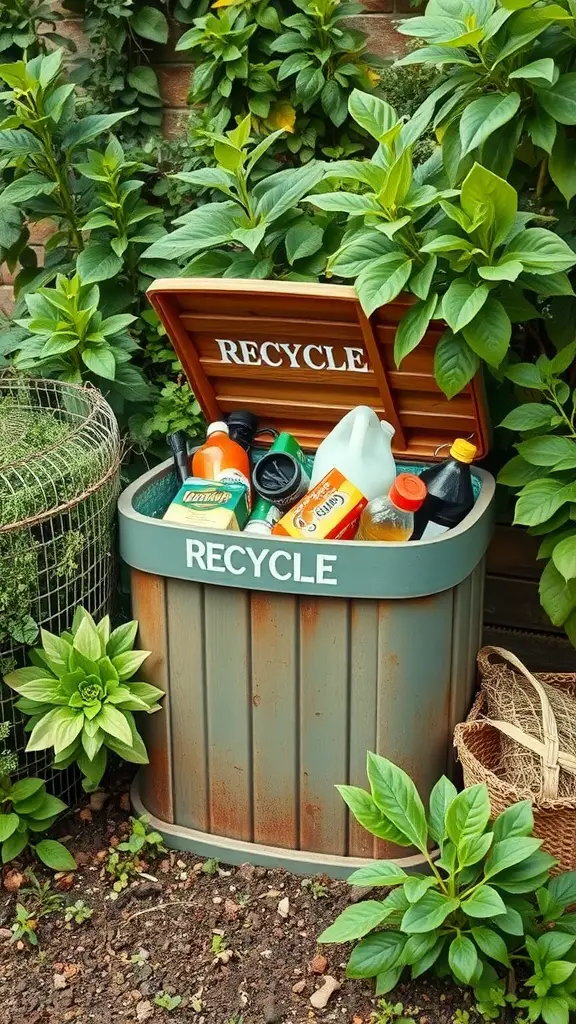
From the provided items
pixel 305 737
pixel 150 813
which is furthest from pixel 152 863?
pixel 305 737

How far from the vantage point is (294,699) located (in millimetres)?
Result: 2061

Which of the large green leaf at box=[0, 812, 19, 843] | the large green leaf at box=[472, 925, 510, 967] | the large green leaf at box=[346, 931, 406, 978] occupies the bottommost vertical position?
the large green leaf at box=[0, 812, 19, 843]

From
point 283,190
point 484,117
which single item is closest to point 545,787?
point 484,117

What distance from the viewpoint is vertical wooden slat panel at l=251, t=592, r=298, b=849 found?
202 cm

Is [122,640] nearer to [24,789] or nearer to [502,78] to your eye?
[24,789]

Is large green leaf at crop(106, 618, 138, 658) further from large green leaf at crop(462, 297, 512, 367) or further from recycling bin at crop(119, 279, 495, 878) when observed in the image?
large green leaf at crop(462, 297, 512, 367)

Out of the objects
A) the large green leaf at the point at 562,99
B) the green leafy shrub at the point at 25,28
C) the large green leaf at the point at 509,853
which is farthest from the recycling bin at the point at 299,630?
the green leafy shrub at the point at 25,28

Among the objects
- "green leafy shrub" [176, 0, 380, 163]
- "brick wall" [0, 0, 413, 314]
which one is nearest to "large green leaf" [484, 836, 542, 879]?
"green leafy shrub" [176, 0, 380, 163]

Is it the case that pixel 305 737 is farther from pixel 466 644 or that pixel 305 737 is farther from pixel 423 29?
pixel 423 29

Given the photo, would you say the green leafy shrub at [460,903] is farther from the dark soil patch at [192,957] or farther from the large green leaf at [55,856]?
the large green leaf at [55,856]

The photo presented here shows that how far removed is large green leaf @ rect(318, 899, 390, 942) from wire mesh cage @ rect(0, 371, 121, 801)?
760 mm

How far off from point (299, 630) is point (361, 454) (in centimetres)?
40

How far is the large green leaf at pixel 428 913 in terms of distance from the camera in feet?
5.63

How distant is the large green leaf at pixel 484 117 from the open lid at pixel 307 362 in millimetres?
326
